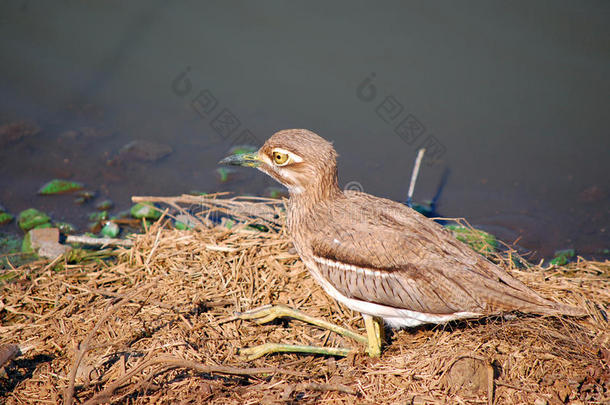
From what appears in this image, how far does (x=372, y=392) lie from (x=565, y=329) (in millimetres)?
1346

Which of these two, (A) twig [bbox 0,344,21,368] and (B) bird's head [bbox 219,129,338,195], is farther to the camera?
(B) bird's head [bbox 219,129,338,195]

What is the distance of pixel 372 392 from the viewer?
301 cm

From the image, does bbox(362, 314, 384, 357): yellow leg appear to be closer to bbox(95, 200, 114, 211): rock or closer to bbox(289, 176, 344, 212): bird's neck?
bbox(289, 176, 344, 212): bird's neck

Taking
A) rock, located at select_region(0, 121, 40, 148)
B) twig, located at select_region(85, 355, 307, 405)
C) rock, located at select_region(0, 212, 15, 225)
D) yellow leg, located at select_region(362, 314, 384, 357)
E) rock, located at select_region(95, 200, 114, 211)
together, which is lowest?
rock, located at select_region(0, 212, 15, 225)

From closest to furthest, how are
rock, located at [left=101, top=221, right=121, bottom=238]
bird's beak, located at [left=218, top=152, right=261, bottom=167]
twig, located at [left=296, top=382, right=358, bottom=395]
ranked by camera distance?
twig, located at [left=296, top=382, right=358, bottom=395], bird's beak, located at [left=218, top=152, right=261, bottom=167], rock, located at [left=101, top=221, right=121, bottom=238]

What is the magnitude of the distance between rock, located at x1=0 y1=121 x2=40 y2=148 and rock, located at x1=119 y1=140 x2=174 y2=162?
133 cm

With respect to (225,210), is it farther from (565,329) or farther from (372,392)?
(565,329)

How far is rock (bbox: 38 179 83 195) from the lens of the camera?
5742mm

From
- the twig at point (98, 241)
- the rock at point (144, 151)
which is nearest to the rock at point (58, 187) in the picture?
the rock at point (144, 151)

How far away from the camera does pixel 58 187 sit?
19.0 ft

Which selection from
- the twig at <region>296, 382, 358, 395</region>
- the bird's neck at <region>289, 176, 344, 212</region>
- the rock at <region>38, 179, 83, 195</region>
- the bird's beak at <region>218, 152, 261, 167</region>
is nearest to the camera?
the twig at <region>296, 382, 358, 395</region>

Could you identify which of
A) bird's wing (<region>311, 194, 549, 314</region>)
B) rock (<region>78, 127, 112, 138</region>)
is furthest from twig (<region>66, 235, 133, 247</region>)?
rock (<region>78, 127, 112, 138</region>)

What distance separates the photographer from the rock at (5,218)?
205 inches

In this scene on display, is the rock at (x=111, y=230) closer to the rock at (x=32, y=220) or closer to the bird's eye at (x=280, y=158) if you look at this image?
the rock at (x=32, y=220)
